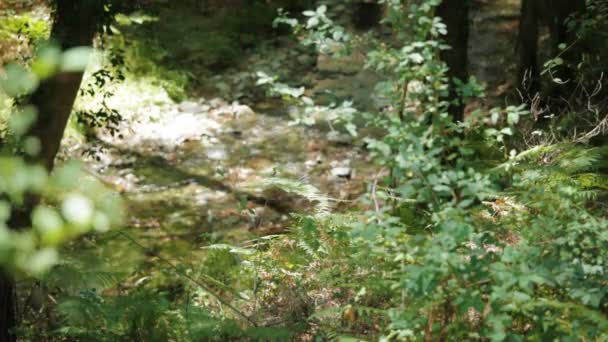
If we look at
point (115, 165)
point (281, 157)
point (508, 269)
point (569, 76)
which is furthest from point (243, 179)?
point (508, 269)

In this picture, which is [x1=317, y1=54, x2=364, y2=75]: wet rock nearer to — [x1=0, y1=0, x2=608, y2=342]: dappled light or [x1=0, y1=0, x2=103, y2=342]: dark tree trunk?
[x1=0, y1=0, x2=608, y2=342]: dappled light

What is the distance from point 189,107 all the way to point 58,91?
6.72 metres

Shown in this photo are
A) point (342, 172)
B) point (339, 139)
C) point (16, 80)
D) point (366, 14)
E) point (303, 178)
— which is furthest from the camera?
point (366, 14)

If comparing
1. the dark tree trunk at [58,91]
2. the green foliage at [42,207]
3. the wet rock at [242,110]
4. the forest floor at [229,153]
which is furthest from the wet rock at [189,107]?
the green foliage at [42,207]

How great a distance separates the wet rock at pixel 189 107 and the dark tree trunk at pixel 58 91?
6520 millimetres

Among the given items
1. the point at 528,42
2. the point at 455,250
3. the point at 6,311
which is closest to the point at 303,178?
the point at 6,311

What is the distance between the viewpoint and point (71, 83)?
3748 mm

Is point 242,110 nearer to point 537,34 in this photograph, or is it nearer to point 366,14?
point 537,34

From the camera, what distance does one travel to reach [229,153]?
9227 millimetres

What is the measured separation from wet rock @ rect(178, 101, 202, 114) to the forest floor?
0.05ft

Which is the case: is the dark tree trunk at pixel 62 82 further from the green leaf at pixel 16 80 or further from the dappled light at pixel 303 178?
the green leaf at pixel 16 80

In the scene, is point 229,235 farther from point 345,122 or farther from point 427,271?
point 427,271

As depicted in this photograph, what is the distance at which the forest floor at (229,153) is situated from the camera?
755cm

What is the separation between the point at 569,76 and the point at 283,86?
6.32 meters
